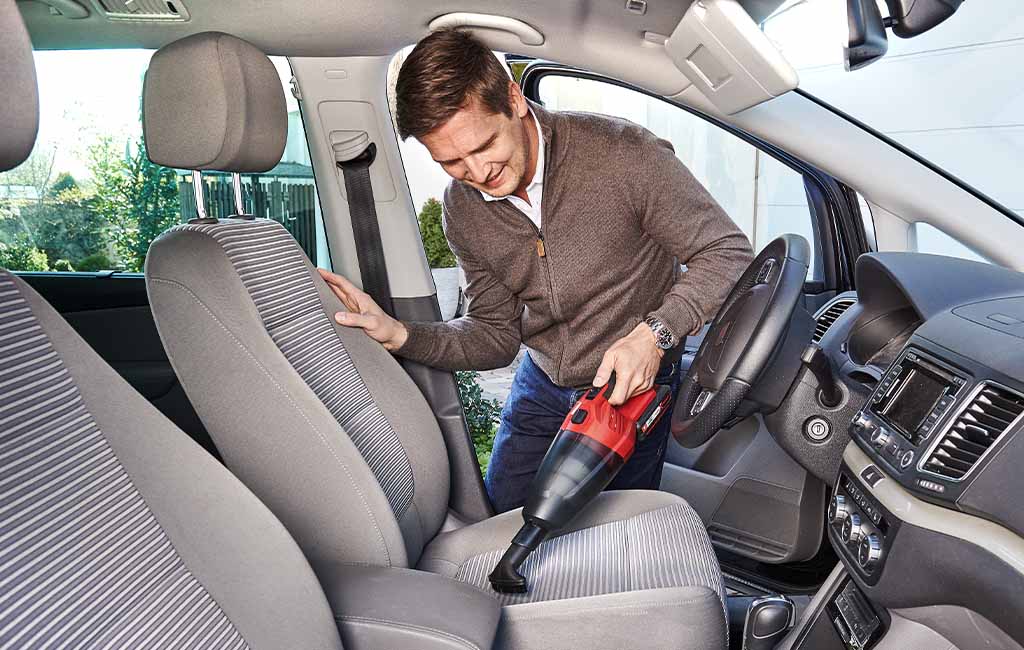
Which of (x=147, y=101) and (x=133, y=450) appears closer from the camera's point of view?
(x=133, y=450)

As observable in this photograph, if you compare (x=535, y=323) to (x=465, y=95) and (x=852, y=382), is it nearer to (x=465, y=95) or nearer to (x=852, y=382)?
(x=465, y=95)

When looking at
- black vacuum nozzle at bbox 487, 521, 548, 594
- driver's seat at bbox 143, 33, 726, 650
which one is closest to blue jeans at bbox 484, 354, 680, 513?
driver's seat at bbox 143, 33, 726, 650

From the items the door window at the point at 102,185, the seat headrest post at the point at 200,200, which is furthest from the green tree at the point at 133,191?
the seat headrest post at the point at 200,200

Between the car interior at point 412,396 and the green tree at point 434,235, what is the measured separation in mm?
3178

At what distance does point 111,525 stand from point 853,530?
0.96m

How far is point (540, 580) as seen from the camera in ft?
5.32

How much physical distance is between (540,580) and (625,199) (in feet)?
2.66

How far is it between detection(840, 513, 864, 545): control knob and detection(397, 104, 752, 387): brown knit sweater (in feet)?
1.87

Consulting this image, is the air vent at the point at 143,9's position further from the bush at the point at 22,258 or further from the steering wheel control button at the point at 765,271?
the steering wheel control button at the point at 765,271

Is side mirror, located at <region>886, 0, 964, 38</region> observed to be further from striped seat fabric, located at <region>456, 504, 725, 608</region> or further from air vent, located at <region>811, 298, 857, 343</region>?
striped seat fabric, located at <region>456, 504, 725, 608</region>

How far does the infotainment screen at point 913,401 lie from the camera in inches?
46.7

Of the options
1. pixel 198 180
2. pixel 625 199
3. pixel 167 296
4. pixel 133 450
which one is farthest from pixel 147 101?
pixel 625 199

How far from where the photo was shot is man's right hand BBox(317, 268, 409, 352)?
6.37 feet

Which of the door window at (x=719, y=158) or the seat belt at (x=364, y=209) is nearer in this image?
the seat belt at (x=364, y=209)
